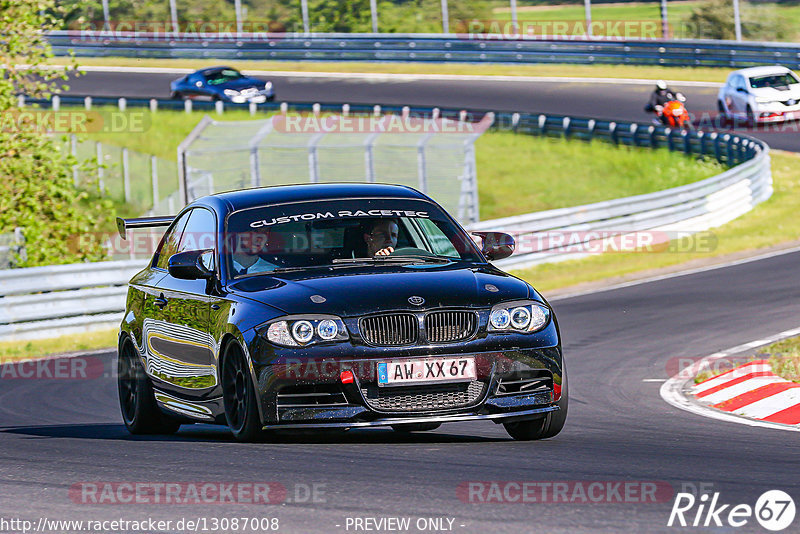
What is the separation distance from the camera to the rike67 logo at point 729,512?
206 inches

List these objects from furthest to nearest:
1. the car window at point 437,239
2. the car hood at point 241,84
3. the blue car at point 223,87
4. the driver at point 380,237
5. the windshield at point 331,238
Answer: the car hood at point 241,84 → the blue car at point 223,87 → the car window at point 437,239 → the driver at point 380,237 → the windshield at point 331,238

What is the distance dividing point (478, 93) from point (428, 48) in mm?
6976

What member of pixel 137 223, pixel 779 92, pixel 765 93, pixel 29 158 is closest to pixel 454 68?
pixel 765 93

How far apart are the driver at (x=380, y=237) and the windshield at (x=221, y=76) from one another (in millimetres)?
39911

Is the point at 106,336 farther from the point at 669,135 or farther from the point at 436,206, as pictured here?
the point at 669,135

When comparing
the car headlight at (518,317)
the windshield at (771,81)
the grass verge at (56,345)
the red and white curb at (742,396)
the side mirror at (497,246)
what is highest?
the side mirror at (497,246)

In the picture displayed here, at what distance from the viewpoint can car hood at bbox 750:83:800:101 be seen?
35.7 m

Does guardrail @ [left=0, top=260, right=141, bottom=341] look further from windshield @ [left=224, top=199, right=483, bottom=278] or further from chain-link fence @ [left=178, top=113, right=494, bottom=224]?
windshield @ [left=224, top=199, right=483, bottom=278]

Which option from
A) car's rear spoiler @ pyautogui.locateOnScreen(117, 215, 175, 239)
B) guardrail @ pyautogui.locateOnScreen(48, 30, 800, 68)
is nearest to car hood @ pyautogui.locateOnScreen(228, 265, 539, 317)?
car's rear spoiler @ pyautogui.locateOnScreen(117, 215, 175, 239)

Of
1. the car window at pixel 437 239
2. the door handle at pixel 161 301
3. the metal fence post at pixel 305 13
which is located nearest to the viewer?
the car window at pixel 437 239

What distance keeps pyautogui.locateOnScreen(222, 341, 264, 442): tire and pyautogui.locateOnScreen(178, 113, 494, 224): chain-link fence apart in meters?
15.9

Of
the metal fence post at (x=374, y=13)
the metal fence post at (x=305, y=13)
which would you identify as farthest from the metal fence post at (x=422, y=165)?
the metal fence post at (x=305, y=13)

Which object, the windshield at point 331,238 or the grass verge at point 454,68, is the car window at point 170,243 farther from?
the grass verge at point 454,68

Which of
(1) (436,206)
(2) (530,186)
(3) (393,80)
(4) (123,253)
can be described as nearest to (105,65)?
(3) (393,80)
